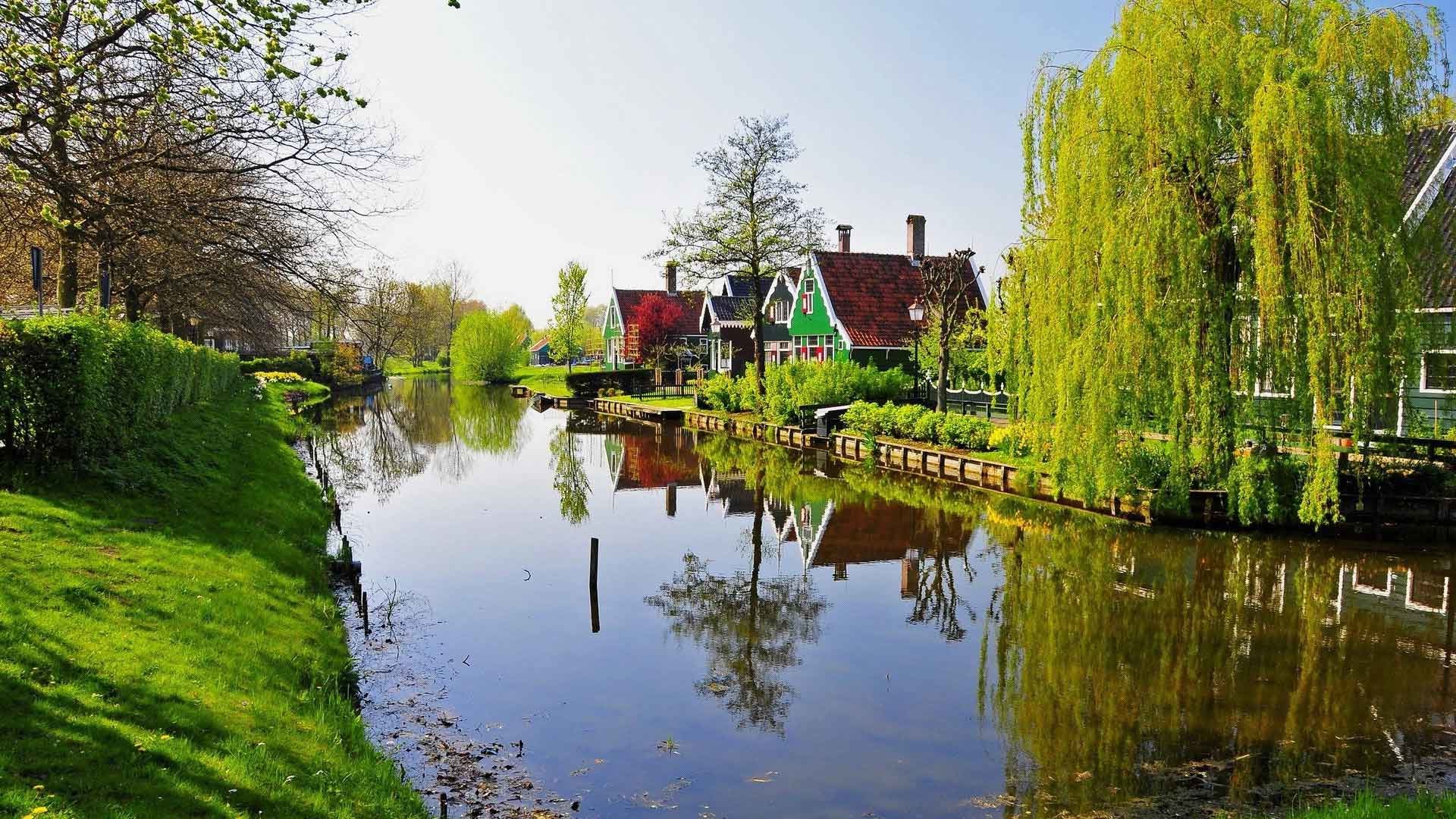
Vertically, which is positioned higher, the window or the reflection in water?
the window

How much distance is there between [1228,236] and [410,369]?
98548 millimetres

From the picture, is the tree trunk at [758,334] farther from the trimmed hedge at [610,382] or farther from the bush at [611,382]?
the bush at [611,382]

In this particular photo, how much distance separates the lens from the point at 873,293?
4531cm

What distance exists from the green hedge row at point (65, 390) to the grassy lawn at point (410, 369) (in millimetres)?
87387

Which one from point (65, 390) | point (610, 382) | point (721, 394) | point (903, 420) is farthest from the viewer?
point (610, 382)

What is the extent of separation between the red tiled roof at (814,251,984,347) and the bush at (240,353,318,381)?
33.0m

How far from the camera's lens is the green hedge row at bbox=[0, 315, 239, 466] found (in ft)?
36.1

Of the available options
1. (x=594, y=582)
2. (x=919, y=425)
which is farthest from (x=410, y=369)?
(x=594, y=582)

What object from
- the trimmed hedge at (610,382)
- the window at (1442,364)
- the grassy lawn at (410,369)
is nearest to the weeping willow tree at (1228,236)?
the window at (1442,364)

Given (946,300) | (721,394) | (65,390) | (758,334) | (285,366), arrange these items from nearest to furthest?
(65,390), (946,300), (758,334), (721,394), (285,366)

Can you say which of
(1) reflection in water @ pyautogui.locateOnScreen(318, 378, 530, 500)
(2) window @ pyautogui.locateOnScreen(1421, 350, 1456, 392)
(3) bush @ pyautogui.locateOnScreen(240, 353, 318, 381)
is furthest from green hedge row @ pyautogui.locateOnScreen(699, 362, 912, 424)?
(3) bush @ pyautogui.locateOnScreen(240, 353, 318, 381)

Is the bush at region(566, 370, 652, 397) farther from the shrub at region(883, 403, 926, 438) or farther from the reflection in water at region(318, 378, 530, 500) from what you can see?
the shrub at region(883, 403, 926, 438)

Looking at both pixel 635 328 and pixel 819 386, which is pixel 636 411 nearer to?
pixel 819 386

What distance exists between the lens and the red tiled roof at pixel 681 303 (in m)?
74.8
